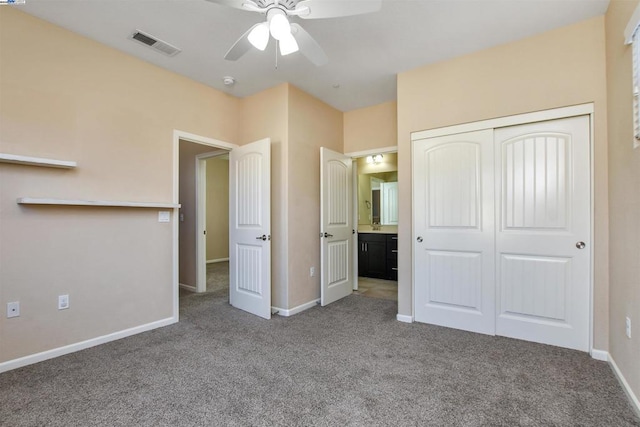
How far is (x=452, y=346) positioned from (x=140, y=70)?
389 cm

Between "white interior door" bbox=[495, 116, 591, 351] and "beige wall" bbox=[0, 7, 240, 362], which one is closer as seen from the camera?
"beige wall" bbox=[0, 7, 240, 362]

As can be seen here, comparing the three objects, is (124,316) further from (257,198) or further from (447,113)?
(447,113)

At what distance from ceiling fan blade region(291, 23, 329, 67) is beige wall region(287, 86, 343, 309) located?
4.69ft

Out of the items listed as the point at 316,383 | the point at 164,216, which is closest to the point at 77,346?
the point at 164,216

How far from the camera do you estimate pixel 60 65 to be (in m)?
2.49

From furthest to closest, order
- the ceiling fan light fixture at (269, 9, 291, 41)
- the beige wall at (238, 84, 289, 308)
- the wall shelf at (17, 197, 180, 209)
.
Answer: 1. the beige wall at (238, 84, 289, 308)
2. the wall shelf at (17, 197, 180, 209)
3. the ceiling fan light fixture at (269, 9, 291, 41)

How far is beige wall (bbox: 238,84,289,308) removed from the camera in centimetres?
352

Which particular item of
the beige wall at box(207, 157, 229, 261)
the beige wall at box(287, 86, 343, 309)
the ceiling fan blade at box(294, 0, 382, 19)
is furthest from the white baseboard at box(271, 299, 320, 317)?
the beige wall at box(207, 157, 229, 261)

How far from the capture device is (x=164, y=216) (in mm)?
3162

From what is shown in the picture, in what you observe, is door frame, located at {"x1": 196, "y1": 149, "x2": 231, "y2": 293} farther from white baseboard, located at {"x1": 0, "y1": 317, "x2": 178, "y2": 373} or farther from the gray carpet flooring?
the gray carpet flooring

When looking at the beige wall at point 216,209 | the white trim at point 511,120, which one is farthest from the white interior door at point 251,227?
the beige wall at point 216,209

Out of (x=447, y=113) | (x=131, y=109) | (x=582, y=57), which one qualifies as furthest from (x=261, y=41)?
(x=582, y=57)

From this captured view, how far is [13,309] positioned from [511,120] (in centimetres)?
432

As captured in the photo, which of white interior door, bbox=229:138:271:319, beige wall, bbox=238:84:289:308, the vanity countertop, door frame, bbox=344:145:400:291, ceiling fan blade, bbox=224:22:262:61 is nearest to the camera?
ceiling fan blade, bbox=224:22:262:61
